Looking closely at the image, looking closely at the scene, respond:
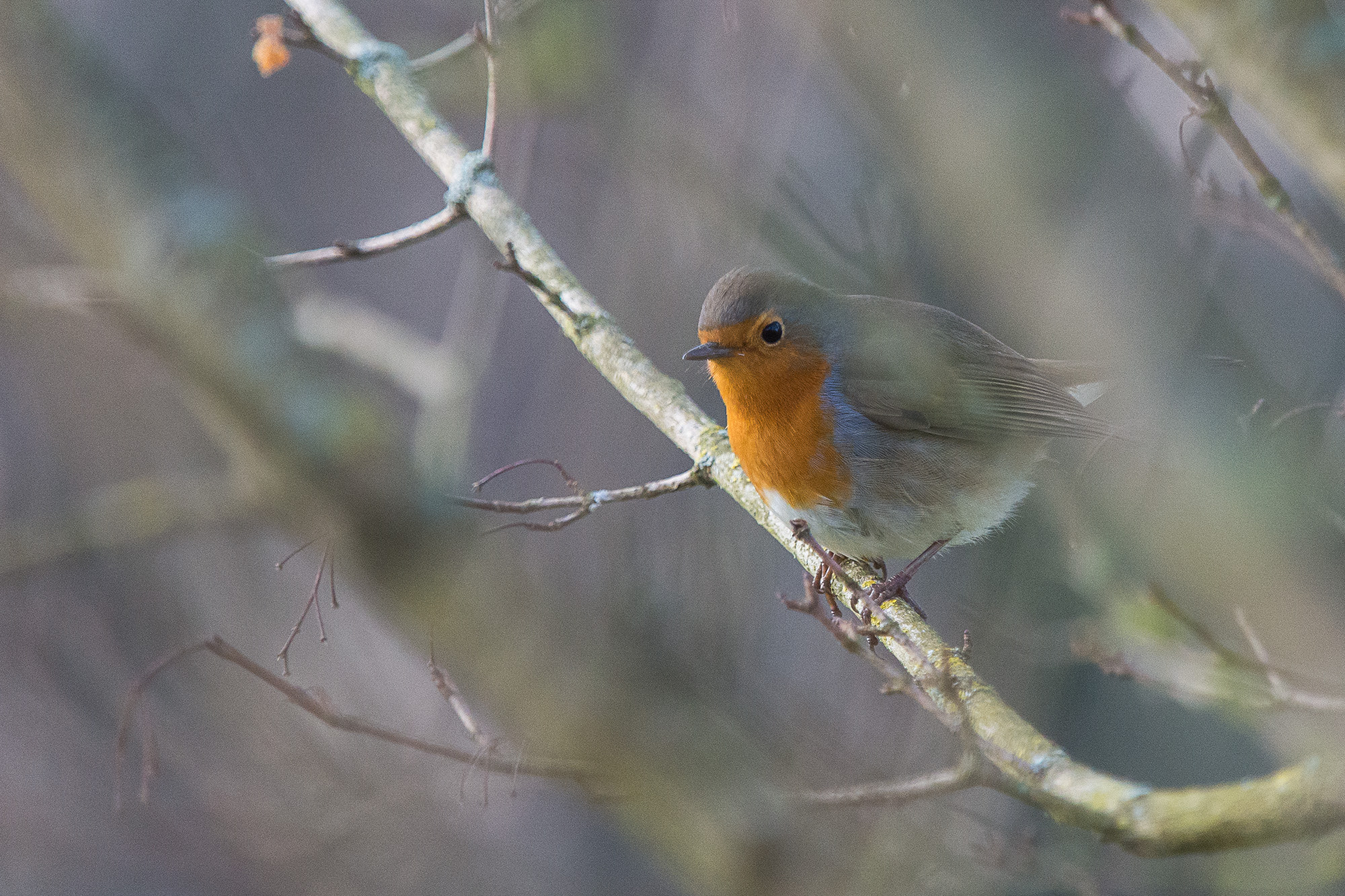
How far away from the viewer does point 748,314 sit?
3.01 metres

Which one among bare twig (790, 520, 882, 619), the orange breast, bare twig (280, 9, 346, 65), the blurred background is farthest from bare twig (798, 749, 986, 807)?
bare twig (280, 9, 346, 65)

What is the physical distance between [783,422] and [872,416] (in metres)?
0.31

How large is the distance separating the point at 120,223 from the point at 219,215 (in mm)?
357

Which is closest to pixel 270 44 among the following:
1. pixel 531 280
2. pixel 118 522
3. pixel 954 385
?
pixel 531 280

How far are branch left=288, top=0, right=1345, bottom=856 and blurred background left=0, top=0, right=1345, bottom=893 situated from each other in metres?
0.30

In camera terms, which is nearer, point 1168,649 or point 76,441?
point 1168,649

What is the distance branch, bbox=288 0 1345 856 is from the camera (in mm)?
1324

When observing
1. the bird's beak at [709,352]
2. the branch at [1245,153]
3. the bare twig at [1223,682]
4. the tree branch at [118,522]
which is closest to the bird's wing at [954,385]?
the bird's beak at [709,352]

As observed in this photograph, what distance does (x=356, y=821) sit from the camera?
159 inches

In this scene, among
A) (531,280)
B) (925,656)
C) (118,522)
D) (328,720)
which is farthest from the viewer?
(118,522)

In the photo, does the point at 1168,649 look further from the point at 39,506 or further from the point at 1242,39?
the point at 39,506

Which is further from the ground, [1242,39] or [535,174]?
[535,174]

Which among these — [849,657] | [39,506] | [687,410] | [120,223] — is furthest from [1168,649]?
[39,506]

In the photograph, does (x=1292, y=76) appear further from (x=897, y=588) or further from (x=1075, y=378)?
(x=1075, y=378)
